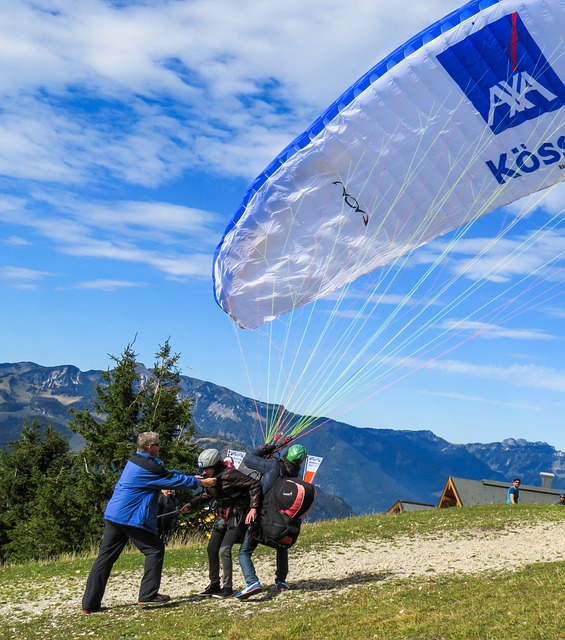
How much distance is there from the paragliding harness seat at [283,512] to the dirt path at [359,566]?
30.6 inches

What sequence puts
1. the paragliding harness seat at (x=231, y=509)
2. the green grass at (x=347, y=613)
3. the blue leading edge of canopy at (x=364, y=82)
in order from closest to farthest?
the green grass at (x=347, y=613)
the paragliding harness seat at (x=231, y=509)
the blue leading edge of canopy at (x=364, y=82)

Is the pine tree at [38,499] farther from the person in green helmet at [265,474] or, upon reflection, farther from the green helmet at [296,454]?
the green helmet at [296,454]

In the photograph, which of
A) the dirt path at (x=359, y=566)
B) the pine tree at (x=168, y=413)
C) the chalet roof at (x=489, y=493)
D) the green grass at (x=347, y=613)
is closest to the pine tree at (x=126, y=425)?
the pine tree at (x=168, y=413)

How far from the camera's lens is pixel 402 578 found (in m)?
8.40

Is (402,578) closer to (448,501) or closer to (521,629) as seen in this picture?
(521,629)

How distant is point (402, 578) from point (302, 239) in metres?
5.14

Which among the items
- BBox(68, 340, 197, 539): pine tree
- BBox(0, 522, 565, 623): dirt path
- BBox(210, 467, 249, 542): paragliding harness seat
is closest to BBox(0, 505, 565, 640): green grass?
BBox(0, 522, 565, 623): dirt path

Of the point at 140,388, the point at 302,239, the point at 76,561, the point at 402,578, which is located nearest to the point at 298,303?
the point at 302,239

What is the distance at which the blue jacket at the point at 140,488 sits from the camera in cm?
699

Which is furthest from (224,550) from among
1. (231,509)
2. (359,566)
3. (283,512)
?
(359,566)

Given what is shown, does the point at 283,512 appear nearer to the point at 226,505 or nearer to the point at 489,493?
the point at 226,505

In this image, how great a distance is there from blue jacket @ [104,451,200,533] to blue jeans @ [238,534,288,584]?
97 cm

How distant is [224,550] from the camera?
758 centimetres

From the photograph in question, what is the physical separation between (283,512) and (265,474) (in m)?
0.46
